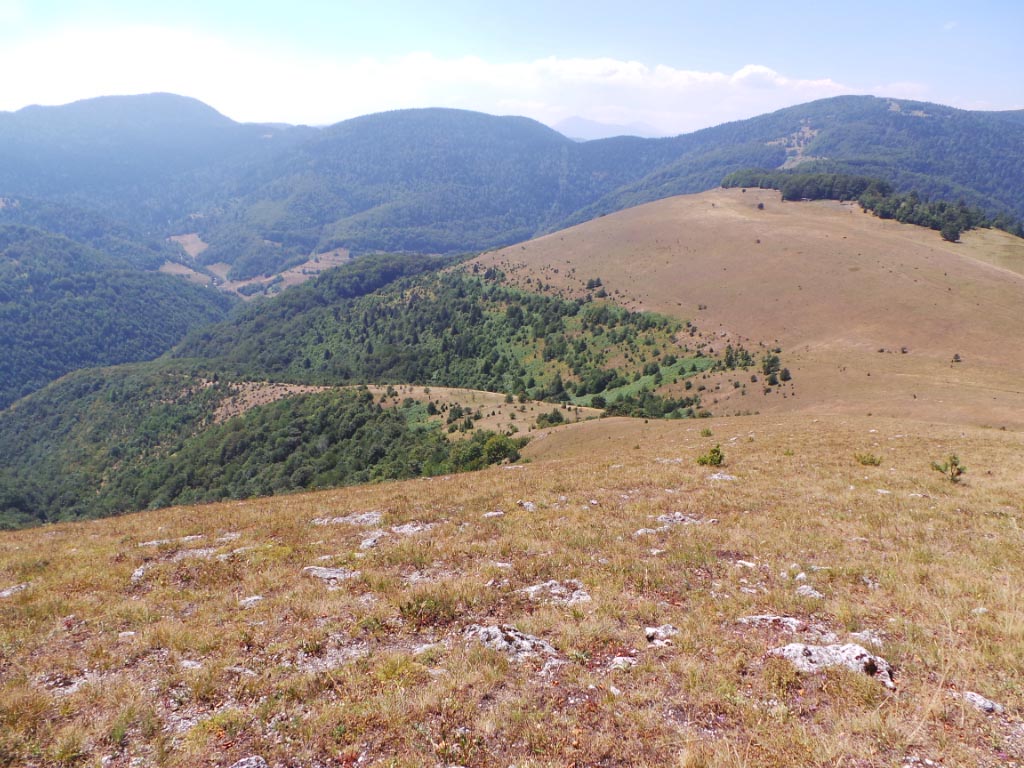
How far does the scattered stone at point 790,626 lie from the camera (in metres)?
9.62

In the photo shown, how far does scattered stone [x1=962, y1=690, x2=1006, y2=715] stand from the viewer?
23.6ft

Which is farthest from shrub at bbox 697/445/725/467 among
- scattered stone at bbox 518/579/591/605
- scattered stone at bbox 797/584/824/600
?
scattered stone at bbox 518/579/591/605

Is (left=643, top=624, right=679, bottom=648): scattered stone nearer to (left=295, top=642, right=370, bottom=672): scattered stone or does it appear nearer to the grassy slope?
the grassy slope

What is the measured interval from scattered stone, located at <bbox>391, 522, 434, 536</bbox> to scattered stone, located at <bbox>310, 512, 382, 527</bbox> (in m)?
1.11

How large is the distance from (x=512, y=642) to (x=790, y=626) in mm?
5742

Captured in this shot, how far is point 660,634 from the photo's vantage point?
1001 cm

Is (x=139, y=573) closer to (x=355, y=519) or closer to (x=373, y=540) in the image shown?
(x=373, y=540)

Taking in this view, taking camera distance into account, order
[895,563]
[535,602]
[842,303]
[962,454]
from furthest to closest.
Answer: [842,303] → [962,454] → [895,563] → [535,602]

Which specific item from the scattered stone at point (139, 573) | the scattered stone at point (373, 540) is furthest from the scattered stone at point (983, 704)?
the scattered stone at point (139, 573)

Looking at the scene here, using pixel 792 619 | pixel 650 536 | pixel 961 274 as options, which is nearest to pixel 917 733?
pixel 792 619

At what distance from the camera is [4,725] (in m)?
7.59

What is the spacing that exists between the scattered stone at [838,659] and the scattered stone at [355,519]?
1413 centimetres

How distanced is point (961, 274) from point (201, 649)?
5940 inches

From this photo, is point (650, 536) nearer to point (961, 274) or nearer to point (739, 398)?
point (739, 398)
